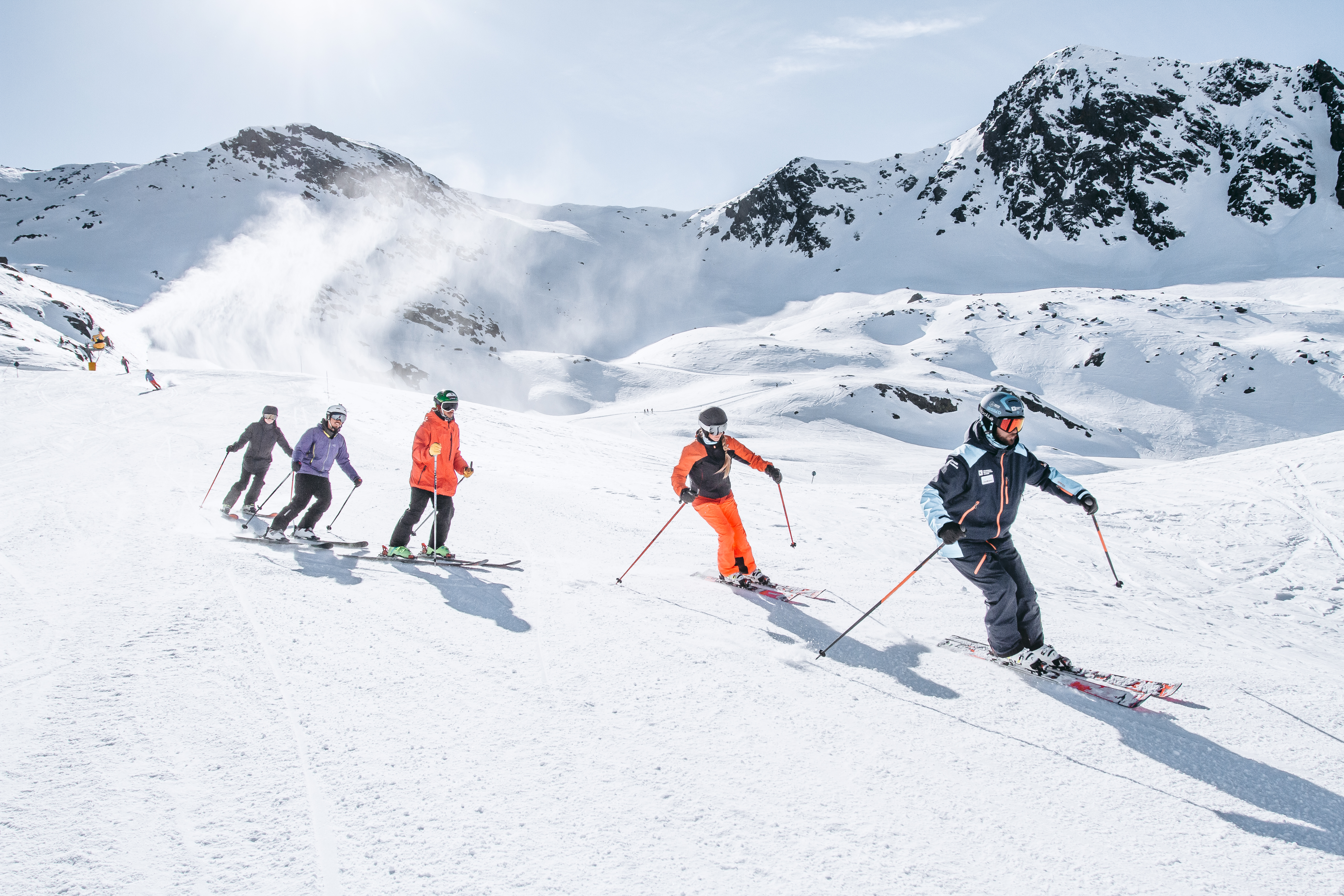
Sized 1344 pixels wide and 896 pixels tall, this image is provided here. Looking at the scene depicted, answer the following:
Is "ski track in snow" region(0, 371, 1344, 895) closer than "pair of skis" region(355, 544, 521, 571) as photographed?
Yes

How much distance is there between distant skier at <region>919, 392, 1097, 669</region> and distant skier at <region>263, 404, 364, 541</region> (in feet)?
22.5

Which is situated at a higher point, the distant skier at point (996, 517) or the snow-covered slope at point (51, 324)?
the snow-covered slope at point (51, 324)

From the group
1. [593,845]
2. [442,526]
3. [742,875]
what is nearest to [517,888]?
[593,845]

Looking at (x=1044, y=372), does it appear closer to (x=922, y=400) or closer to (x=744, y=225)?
(x=922, y=400)

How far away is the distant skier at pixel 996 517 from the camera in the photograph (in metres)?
4.76

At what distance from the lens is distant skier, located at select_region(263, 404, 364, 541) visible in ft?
27.1

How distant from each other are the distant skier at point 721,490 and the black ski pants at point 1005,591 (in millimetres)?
2314

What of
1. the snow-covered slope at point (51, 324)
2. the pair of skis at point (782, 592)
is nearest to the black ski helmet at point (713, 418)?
the pair of skis at point (782, 592)

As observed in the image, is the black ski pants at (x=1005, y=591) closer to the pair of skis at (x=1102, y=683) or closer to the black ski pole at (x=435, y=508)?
the pair of skis at (x=1102, y=683)

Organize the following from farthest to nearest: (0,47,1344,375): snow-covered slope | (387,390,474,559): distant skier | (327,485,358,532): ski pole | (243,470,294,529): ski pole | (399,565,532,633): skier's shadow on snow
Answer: (0,47,1344,375): snow-covered slope < (243,470,294,529): ski pole < (327,485,358,532): ski pole < (387,390,474,559): distant skier < (399,565,532,633): skier's shadow on snow

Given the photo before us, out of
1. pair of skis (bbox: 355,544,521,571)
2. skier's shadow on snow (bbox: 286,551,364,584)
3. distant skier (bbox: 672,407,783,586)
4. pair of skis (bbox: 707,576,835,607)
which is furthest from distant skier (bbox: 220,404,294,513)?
pair of skis (bbox: 707,576,835,607)

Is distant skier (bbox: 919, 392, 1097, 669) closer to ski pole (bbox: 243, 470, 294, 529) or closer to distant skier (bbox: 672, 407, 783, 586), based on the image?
distant skier (bbox: 672, 407, 783, 586)

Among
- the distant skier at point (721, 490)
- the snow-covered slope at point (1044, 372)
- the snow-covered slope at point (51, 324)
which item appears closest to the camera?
the distant skier at point (721, 490)

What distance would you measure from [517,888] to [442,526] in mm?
5577
